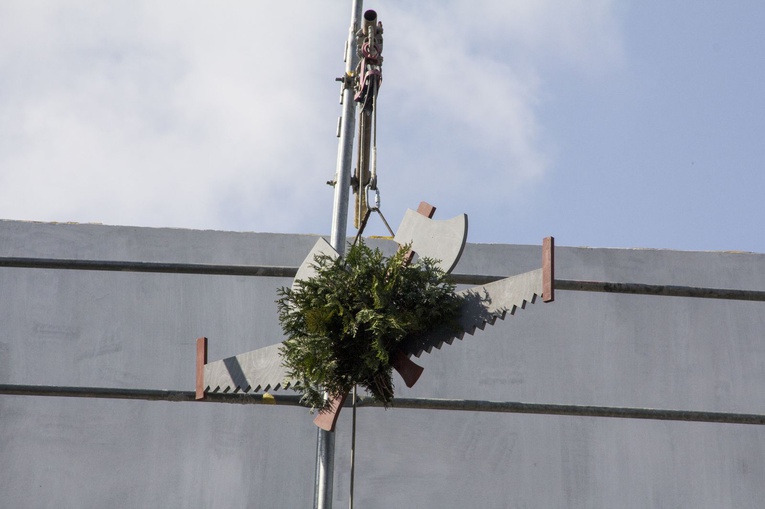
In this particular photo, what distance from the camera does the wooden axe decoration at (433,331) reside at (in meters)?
3.75

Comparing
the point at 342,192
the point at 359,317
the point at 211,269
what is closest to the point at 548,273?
the point at 359,317

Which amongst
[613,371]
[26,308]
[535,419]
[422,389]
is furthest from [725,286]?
[26,308]

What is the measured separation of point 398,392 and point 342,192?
3.99 feet

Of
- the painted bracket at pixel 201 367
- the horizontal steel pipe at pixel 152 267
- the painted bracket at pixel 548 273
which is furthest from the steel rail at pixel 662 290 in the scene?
the painted bracket at pixel 201 367

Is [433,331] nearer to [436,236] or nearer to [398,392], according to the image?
[436,236]

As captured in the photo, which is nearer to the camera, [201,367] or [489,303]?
[489,303]

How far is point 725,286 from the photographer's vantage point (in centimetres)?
580

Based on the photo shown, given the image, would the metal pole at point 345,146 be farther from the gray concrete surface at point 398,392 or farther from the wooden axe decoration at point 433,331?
the gray concrete surface at point 398,392

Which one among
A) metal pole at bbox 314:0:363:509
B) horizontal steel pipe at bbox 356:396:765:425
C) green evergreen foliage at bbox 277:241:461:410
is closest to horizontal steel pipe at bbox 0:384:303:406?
horizontal steel pipe at bbox 356:396:765:425

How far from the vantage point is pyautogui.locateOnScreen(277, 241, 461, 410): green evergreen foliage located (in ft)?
12.9

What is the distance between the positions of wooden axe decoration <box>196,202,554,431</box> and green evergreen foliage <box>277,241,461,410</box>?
0.04 m

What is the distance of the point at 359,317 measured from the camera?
12.9ft

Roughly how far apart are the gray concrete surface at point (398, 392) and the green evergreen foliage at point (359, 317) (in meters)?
1.37

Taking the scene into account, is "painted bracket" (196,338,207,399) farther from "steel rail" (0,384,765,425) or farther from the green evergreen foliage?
"steel rail" (0,384,765,425)
